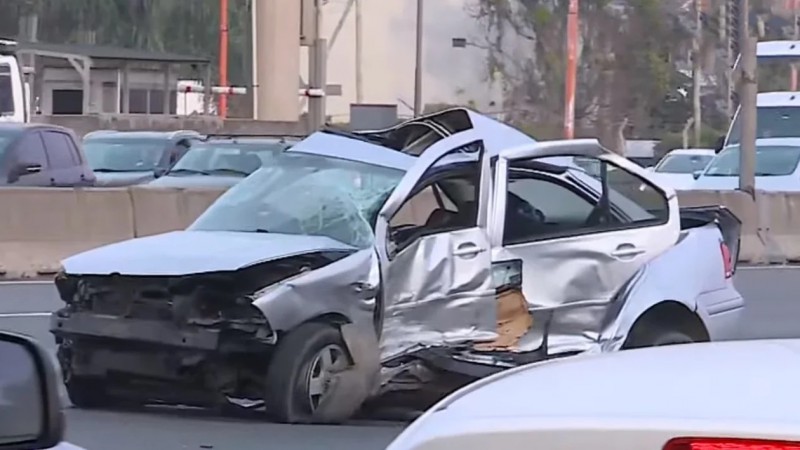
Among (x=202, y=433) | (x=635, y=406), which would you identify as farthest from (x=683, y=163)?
(x=635, y=406)

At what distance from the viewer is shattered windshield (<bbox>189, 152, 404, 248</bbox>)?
9.32 meters

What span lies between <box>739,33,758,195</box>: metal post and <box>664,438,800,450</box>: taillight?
59.2ft

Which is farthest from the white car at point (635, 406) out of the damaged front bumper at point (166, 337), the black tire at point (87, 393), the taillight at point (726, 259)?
the taillight at point (726, 259)

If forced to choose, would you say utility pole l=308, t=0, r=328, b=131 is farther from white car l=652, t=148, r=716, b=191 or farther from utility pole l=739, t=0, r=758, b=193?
utility pole l=739, t=0, r=758, b=193

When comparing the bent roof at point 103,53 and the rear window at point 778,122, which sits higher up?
the bent roof at point 103,53

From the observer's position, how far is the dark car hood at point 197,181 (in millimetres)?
19141

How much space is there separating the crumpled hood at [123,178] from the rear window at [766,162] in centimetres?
868

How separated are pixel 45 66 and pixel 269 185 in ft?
135

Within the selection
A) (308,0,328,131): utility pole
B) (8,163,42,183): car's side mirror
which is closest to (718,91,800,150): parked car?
(308,0,328,131): utility pole

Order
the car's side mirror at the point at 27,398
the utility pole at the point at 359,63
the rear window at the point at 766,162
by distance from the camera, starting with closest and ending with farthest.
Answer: the car's side mirror at the point at 27,398, the rear window at the point at 766,162, the utility pole at the point at 359,63

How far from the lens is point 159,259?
29.3 ft

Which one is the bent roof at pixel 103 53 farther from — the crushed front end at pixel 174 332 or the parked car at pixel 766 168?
the crushed front end at pixel 174 332

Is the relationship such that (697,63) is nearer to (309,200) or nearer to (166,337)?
(309,200)

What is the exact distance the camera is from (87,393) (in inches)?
377
